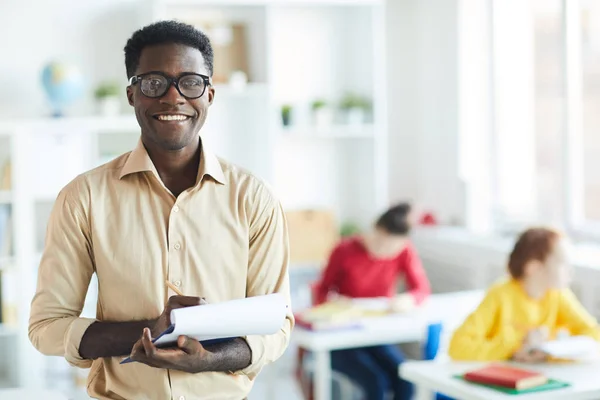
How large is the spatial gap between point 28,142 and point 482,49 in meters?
2.67

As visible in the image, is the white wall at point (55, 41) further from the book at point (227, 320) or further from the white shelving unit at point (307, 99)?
the book at point (227, 320)

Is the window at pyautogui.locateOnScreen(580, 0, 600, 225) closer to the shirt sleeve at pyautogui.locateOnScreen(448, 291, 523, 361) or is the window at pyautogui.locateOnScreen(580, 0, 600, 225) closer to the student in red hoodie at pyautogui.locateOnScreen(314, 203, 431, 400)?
the student in red hoodie at pyautogui.locateOnScreen(314, 203, 431, 400)

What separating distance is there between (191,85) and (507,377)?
1.52 m

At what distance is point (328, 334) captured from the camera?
3.55 meters

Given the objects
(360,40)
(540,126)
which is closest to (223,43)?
(360,40)

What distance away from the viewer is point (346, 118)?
5.38 meters

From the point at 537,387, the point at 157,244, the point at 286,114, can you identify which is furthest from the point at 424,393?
the point at 286,114

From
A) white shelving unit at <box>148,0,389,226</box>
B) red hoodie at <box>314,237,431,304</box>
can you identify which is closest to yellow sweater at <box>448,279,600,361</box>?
red hoodie at <box>314,237,431,304</box>

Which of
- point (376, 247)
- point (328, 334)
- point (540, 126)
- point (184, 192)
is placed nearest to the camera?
point (184, 192)

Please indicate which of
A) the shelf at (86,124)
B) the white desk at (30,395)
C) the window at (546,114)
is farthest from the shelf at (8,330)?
the window at (546,114)

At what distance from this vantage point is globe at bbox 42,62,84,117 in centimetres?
466

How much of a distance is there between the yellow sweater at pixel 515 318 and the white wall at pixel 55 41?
8.76ft

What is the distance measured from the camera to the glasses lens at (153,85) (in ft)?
5.16

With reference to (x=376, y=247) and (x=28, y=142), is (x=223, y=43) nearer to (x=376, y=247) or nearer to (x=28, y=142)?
(x=28, y=142)
